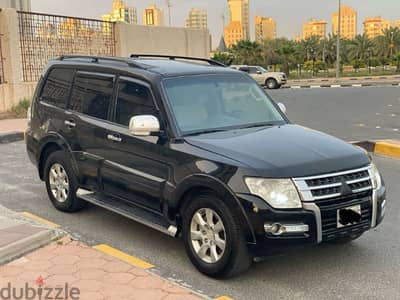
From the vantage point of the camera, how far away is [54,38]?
1744 cm

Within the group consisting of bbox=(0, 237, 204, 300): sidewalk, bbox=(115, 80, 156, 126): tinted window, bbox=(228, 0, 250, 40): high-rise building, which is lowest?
bbox=(0, 237, 204, 300): sidewalk

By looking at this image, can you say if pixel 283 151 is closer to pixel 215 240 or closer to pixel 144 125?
pixel 215 240

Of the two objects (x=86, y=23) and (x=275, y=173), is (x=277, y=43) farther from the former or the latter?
(x=275, y=173)

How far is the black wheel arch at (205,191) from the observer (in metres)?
3.95

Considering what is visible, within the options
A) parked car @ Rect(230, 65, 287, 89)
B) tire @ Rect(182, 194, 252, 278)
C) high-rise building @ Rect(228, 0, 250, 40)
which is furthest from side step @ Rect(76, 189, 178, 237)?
high-rise building @ Rect(228, 0, 250, 40)

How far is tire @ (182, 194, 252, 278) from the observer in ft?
13.1

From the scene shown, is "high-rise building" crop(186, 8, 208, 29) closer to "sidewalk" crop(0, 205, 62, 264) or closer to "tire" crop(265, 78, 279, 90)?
"tire" crop(265, 78, 279, 90)

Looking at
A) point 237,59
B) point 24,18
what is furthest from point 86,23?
point 237,59

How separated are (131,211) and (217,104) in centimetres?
136

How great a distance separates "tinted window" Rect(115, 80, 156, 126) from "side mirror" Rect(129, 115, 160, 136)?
27 centimetres

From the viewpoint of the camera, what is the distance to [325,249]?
16.0 ft

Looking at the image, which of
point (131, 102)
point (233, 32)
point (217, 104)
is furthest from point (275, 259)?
point (233, 32)

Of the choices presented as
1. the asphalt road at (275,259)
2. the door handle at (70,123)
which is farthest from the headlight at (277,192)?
the door handle at (70,123)

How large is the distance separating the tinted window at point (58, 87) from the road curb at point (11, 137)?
5.69 m
